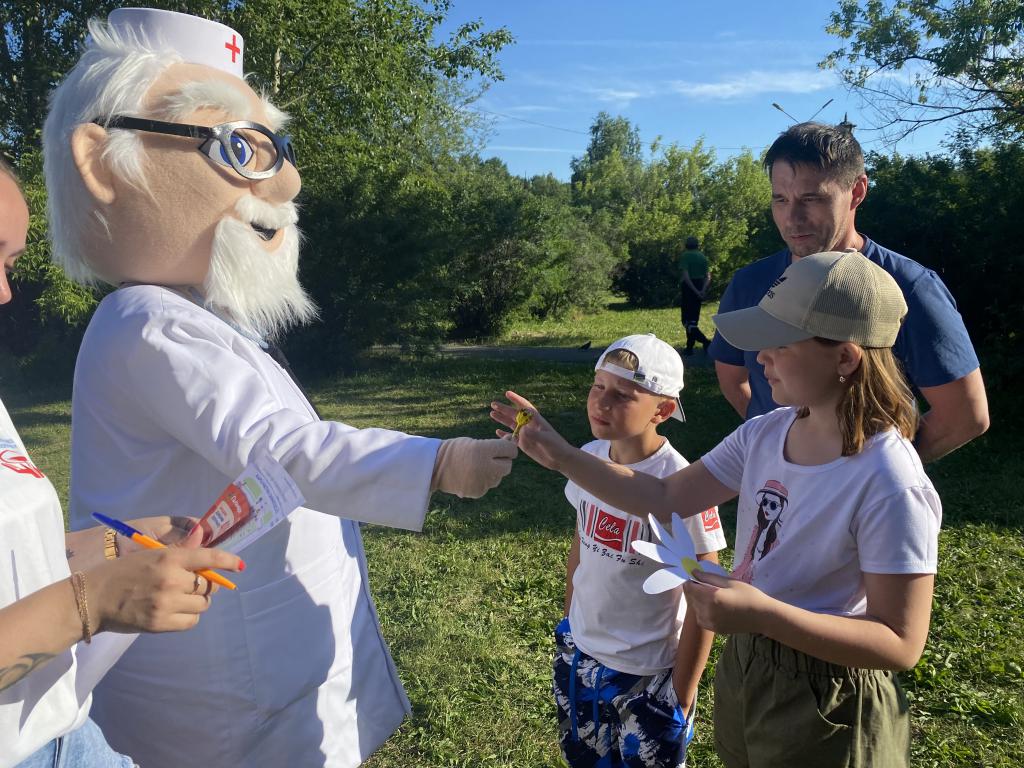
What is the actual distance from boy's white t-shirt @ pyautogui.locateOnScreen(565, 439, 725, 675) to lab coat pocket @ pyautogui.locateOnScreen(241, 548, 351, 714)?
77 centimetres

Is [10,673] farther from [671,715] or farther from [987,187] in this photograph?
[987,187]

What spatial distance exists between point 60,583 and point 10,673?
0.13 metres

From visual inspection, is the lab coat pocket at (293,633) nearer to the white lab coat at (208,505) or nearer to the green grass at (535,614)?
the white lab coat at (208,505)

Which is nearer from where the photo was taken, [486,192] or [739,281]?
[739,281]

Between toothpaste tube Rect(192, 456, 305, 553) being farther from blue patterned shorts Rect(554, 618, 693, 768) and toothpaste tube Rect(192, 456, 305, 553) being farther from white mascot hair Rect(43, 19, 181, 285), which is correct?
blue patterned shorts Rect(554, 618, 693, 768)

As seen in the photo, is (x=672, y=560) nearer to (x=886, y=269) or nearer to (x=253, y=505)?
(x=253, y=505)

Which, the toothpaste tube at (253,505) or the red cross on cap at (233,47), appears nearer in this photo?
the toothpaste tube at (253,505)

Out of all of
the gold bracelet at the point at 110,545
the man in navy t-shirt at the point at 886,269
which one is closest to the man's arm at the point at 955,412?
the man in navy t-shirt at the point at 886,269

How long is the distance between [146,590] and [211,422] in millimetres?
407

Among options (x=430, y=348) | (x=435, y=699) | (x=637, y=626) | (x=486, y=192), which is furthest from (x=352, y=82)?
(x=637, y=626)

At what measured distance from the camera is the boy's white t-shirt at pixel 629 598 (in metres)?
2.13

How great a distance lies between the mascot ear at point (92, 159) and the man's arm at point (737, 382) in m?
2.27

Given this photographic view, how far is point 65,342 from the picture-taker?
12.0 metres

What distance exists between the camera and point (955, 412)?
2.42 metres
